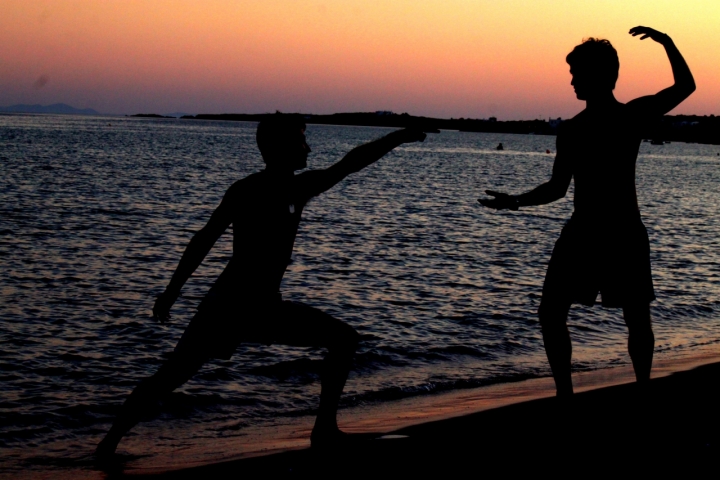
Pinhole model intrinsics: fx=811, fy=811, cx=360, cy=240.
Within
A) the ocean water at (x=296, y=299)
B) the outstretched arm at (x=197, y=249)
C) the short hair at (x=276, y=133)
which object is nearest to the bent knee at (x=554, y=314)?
the short hair at (x=276, y=133)

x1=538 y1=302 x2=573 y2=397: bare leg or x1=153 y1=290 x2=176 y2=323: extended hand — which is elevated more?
x1=153 y1=290 x2=176 y2=323: extended hand

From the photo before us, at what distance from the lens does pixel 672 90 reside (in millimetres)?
4734

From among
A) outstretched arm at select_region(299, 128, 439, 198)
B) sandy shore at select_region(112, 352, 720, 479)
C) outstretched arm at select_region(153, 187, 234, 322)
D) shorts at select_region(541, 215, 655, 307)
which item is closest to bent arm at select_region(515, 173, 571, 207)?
shorts at select_region(541, 215, 655, 307)

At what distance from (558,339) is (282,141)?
80.3 inches

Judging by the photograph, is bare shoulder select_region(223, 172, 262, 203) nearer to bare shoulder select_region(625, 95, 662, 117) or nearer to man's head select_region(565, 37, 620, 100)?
man's head select_region(565, 37, 620, 100)

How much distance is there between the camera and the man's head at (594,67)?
4.74 m

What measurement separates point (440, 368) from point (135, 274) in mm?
8139

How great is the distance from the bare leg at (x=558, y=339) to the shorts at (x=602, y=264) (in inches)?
2.1

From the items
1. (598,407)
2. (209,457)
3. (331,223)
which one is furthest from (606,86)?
(331,223)

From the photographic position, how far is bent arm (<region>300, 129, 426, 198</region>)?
14.1 feet

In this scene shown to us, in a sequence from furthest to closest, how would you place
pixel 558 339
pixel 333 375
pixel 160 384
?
pixel 558 339
pixel 333 375
pixel 160 384

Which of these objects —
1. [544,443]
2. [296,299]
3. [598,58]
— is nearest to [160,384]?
[544,443]

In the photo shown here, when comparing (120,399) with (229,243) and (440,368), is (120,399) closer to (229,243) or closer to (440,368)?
(440,368)

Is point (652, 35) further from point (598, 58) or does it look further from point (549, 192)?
point (549, 192)
